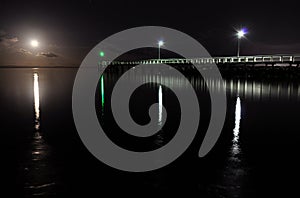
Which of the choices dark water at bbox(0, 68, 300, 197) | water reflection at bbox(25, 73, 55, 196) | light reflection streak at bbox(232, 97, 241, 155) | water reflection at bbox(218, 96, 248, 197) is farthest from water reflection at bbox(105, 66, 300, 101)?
water reflection at bbox(25, 73, 55, 196)

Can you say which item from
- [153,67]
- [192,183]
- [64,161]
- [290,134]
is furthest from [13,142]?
[153,67]

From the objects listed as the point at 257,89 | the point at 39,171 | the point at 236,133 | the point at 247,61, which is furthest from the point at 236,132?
the point at 247,61

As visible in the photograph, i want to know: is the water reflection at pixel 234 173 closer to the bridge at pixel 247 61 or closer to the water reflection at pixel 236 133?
the water reflection at pixel 236 133

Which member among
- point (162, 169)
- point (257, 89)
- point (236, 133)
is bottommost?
point (162, 169)

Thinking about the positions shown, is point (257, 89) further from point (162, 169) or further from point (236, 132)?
point (162, 169)

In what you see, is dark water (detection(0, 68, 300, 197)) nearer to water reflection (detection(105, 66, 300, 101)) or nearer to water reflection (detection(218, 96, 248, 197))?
water reflection (detection(218, 96, 248, 197))

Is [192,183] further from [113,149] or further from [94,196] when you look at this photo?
[113,149]

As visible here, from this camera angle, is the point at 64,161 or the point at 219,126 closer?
the point at 64,161

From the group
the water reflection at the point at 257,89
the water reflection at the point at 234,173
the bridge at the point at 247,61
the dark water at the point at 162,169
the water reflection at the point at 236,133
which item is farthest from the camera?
the bridge at the point at 247,61

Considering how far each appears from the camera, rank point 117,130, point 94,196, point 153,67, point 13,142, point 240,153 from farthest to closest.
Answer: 1. point 153,67
2. point 117,130
3. point 13,142
4. point 240,153
5. point 94,196

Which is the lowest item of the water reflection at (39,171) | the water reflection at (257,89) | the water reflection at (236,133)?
the water reflection at (39,171)

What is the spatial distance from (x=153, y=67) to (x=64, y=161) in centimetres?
6282

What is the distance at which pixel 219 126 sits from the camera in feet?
41.1

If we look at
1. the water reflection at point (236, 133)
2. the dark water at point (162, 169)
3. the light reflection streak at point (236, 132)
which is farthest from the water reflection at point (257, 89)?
the dark water at point (162, 169)
